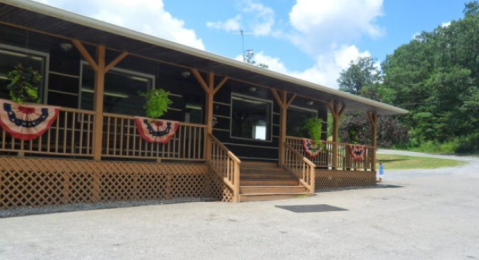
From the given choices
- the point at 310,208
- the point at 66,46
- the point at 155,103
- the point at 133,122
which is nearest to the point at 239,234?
the point at 310,208

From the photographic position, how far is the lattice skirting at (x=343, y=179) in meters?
14.2

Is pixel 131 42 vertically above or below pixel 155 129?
above

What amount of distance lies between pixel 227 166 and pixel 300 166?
3.13 metres

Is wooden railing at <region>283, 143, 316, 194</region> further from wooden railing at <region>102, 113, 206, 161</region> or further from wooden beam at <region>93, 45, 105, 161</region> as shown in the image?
wooden beam at <region>93, 45, 105, 161</region>

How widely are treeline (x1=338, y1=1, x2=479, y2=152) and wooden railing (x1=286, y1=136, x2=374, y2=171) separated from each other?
65.0 feet

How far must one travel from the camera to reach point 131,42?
8383 mm

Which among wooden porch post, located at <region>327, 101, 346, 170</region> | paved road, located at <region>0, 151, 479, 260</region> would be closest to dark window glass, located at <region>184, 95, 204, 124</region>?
paved road, located at <region>0, 151, 479, 260</region>

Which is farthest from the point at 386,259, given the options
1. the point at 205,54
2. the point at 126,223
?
the point at 205,54

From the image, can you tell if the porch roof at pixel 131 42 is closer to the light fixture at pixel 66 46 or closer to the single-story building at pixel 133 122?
the single-story building at pixel 133 122

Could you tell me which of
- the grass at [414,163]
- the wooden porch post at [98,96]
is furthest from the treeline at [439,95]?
the wooden porch post at [98,96]

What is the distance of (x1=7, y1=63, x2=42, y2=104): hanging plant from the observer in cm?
743

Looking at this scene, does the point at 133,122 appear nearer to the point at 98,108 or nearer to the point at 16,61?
the point at 98,108

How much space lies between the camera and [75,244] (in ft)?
17.0

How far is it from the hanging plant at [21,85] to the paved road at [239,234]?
2195 millimetres
